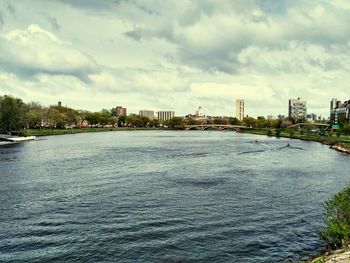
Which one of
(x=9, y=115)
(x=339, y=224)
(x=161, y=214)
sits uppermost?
(x=9, y=115)

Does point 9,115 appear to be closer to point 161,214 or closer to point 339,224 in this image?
point 161,214

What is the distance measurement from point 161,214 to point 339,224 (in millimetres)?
15356

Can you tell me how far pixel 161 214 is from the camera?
36.5 meters

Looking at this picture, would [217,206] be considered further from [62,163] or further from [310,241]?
[62,163]

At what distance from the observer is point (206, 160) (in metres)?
82.9

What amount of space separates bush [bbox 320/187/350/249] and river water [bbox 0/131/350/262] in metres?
1.35

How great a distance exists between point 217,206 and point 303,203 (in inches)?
381

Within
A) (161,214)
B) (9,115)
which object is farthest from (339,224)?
(9,115)

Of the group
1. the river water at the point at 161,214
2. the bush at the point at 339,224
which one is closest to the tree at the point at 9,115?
the river water at the point at 161,214

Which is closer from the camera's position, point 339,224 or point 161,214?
point 339,224

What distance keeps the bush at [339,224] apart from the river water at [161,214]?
1351mm

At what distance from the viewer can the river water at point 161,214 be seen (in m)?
27.8

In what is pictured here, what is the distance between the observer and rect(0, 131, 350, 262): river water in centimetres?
2778

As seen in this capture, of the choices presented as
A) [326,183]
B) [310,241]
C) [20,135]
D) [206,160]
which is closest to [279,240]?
[310,241]
